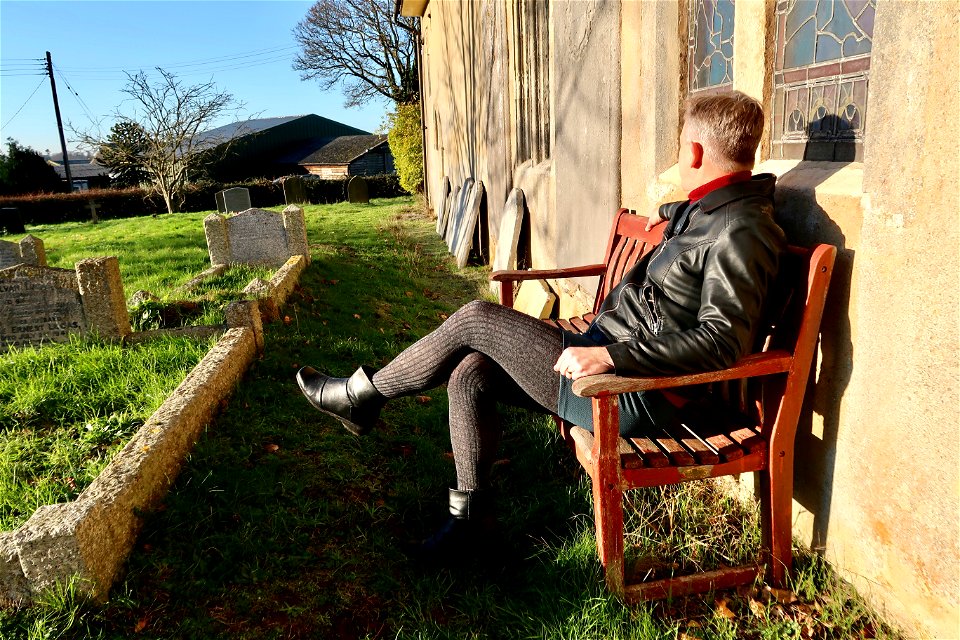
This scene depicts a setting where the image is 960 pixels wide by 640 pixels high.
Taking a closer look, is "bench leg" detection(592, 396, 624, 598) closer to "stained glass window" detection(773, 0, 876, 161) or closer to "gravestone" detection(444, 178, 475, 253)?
"stained glass window" detection(773, 0, 876, 161)

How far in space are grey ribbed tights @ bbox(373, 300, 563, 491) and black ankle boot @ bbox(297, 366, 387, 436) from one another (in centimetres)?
42

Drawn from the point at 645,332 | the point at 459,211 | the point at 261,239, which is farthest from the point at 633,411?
the point at 459,211

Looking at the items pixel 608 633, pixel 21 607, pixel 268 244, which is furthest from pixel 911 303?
pixel 268 244

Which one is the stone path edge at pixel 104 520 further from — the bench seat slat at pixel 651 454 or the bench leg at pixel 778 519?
the bench leg at pixel 778 519

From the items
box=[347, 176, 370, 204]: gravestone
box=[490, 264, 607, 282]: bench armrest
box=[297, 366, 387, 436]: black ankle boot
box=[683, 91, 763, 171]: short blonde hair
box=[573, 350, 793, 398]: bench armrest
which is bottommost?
box=[297, 366, 387, 436]: black ankle boot

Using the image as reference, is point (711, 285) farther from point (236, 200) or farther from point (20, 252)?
point (236, 200)

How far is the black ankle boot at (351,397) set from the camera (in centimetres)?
275

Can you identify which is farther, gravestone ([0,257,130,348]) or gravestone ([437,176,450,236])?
gravestone ([437,176,450,236])

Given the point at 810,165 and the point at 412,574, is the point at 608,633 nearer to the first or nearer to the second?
the point at 412,574

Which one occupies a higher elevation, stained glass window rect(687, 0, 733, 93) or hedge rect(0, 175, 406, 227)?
stained glass window rect(687, 0, 733, 93)

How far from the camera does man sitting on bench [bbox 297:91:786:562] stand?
1.86 m

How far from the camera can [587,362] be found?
1.90 metres

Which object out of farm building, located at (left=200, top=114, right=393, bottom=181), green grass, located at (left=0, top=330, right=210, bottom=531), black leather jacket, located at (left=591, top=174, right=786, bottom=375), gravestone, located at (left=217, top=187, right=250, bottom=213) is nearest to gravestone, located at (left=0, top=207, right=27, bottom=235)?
gravestone, located at (left=217, top=187, right=250, bottom=213)

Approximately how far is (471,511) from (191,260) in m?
7.41
